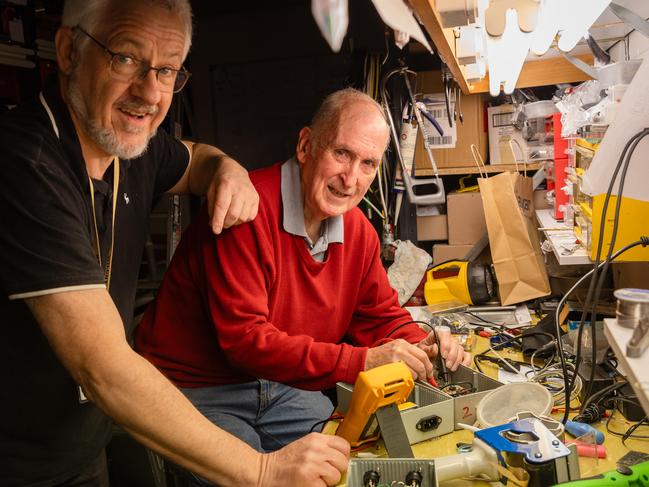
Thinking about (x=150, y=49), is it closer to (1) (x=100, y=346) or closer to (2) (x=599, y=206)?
(1) (x=100, y=346)

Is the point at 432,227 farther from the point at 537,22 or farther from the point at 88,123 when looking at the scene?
the point at 88,123

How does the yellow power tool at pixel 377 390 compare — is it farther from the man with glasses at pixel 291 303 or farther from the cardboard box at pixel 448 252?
the cardboard box at pixel 448 252

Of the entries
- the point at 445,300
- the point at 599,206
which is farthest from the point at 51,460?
the point at 445,300

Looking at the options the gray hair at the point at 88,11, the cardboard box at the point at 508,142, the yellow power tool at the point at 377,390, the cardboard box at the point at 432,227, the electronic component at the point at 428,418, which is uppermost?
the gray hair at the point at 88,11

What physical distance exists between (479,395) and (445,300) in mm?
1528

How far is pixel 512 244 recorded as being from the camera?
2.85 m

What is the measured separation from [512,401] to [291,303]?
2.18 ft

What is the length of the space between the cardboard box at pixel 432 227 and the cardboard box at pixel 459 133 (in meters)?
0.25

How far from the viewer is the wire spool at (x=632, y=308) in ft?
2.49

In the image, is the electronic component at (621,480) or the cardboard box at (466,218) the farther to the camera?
Answer: the cardboard box at (466,218)

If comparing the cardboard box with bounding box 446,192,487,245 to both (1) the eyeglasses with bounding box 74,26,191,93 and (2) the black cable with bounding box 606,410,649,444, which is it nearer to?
(2) the black cable with bounding box 606,410,649,444

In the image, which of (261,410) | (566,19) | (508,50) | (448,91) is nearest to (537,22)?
(566,19)

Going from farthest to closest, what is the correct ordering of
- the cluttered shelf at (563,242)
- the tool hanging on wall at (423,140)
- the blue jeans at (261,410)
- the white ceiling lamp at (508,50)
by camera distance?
the tool hanging on wall at (423,140), the cluttered shelf at (563,242), the blue jeans at (261,410), the white ceiling lamp at (508,50)

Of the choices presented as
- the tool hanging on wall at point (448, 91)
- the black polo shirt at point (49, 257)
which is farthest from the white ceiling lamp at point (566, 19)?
the tool hanging on wall at point (448, 91)
